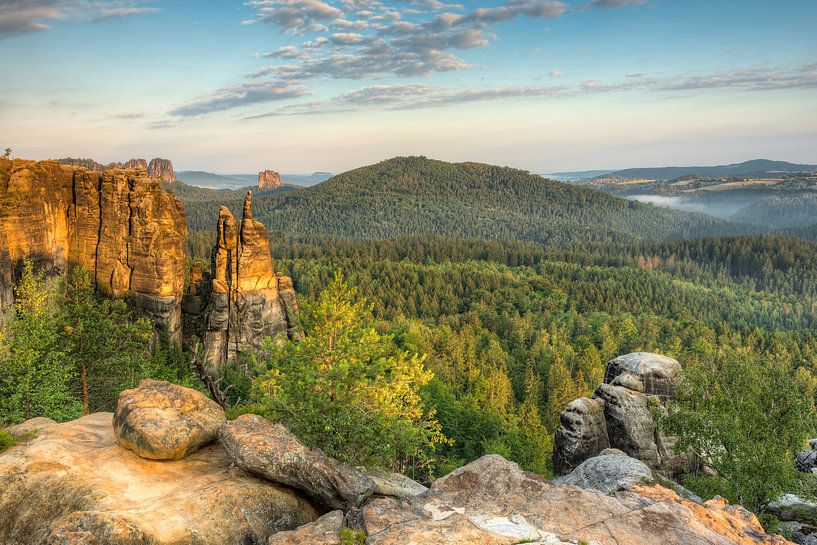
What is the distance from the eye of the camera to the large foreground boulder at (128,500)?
46.1ft

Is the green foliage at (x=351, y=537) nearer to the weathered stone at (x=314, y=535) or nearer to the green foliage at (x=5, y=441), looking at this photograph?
the weathered stone at (x=314, y=535)

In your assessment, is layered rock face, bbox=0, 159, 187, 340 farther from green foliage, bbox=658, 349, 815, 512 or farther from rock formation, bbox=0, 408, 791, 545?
green foliage, bbox=658, 349, 815, 512

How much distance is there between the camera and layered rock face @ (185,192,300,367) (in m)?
59.0

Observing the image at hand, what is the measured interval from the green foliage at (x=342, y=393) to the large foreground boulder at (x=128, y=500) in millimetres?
3557

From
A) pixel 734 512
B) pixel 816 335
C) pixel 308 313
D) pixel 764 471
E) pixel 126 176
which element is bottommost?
pixel 816 335

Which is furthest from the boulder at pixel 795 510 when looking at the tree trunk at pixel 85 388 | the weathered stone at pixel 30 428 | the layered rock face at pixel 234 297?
the layered rock face at pixel 234 297

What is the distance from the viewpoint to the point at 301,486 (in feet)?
55.7

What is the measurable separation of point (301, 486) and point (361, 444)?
16.1 ft

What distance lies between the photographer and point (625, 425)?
1576 inches

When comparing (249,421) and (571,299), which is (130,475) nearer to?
(249,421)

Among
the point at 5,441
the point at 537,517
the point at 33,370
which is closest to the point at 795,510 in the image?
the point at 537,517

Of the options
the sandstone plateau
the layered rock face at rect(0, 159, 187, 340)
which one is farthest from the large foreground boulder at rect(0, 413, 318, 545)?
the layered rock face at rect(0, 159, 187, 340)

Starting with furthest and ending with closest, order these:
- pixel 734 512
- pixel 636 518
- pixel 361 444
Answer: pixel 361 444 → pixel 734 512 → pixel 636 518

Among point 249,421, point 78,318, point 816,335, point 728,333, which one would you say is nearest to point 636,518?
point 249,421
